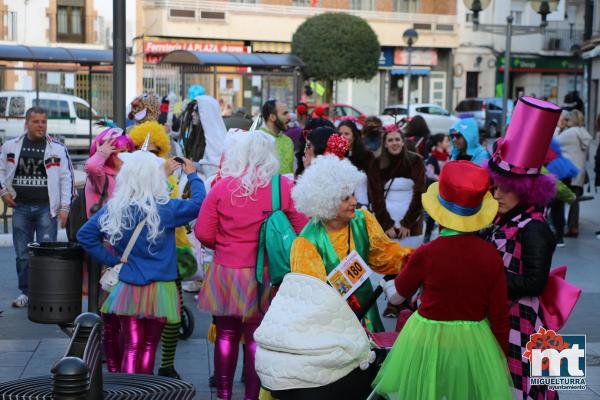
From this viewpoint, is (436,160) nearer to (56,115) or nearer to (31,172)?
(31,172)

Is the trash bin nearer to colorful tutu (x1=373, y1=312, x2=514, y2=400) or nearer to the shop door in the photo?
colorful tutu (x1=373, y1=312, x2=514, y2=400)

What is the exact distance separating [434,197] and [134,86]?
37.5 metres

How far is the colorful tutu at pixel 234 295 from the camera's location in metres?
5.77

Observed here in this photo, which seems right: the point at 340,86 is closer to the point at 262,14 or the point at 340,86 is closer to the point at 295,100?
the point at 262,14

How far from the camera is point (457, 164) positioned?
4.53 meters

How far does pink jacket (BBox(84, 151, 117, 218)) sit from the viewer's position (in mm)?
6594

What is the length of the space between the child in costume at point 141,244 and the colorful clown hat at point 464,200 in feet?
6.19

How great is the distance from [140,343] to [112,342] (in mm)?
673

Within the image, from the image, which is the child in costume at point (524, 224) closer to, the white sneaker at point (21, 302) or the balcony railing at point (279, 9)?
the white sneaker at point (21, 302)

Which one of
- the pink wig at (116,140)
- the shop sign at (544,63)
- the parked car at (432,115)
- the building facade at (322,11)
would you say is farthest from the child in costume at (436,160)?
the shop sign at (544,63)

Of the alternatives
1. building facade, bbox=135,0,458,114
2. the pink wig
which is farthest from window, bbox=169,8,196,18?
the pink wig

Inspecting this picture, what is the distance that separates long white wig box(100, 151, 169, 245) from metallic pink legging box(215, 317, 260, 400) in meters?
0.70

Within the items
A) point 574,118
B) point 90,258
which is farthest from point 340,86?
point 90,258

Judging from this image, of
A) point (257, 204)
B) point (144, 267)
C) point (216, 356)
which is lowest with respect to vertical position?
point (216, 356)
